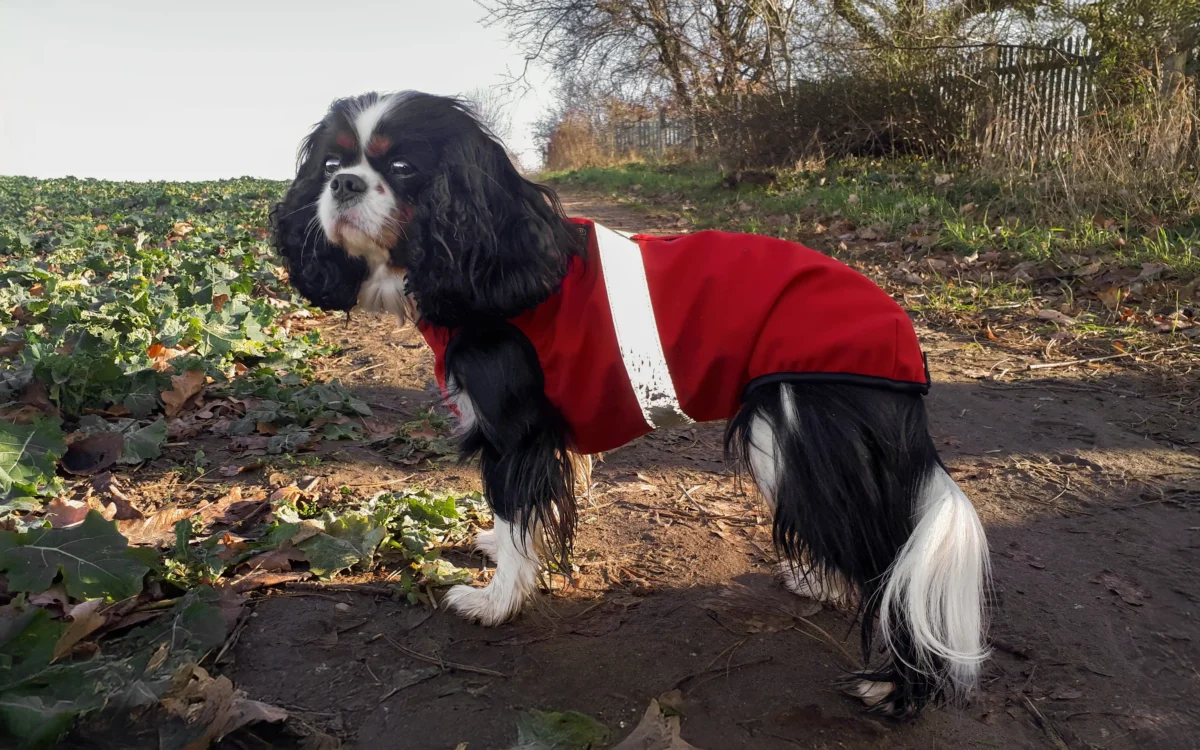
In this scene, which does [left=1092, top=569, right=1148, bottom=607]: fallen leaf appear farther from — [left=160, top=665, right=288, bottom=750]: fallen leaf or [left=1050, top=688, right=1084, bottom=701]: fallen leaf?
[left=160, top=665, right=288, bottom=750]: fallen leaf

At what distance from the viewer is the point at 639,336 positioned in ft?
7.34

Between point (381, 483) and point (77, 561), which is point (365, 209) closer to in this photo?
point (77, 561)

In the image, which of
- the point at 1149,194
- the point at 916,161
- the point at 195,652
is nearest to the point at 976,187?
the point at 1149,194

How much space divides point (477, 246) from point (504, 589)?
45.5 inches

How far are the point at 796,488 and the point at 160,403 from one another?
3317 millimetres

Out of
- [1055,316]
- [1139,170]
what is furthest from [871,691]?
[1139,170]

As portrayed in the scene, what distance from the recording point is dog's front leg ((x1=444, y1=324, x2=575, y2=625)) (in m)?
2.34

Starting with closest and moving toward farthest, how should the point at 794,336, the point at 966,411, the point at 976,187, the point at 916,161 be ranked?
the point at 794,336
the point at 966,411
the point at 976,187
the point at 916,161

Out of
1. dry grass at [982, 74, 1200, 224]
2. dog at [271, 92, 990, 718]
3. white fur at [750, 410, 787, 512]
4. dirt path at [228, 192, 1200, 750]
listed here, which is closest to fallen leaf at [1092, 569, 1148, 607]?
dirt path at [228, 192, 1200, 750]

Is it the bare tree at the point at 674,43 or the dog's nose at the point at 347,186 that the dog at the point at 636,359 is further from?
the bare tree at the point at 674,43

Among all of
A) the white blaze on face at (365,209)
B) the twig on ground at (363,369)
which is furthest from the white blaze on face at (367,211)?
the twig on ground at (363,369)

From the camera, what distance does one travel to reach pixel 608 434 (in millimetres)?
2461

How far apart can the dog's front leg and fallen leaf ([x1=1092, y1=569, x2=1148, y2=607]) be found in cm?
193

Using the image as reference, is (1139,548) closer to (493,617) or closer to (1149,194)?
(493,617)
